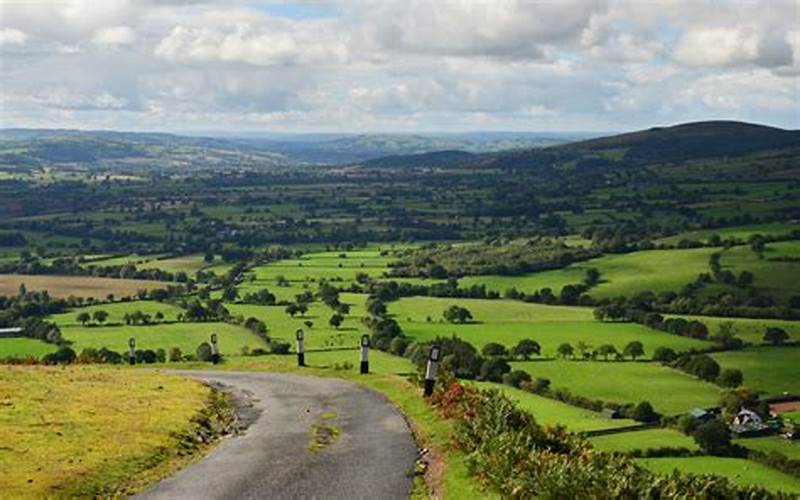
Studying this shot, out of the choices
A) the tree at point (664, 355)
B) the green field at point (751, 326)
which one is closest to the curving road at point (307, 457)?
the tree at point (664, 355)

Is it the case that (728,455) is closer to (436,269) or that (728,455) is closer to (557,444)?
(557,444)

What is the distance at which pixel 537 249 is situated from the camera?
529ft

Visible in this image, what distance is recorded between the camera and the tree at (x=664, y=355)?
258ft

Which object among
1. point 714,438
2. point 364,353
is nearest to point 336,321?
point 714,438

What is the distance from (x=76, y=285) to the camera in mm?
131750

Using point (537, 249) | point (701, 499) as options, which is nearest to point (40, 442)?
point (701, 499)

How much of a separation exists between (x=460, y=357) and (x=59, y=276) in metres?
98.0

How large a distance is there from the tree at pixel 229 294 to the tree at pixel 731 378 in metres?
63.3

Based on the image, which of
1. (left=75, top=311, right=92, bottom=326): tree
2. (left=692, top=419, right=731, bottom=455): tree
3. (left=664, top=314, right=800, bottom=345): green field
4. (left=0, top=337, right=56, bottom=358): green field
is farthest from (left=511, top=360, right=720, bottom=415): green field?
(left=75, top=311, right=92, bottom=326): tree

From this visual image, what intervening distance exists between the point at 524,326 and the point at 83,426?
77825 mm

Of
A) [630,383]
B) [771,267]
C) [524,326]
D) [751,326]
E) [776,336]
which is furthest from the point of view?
[771,267]

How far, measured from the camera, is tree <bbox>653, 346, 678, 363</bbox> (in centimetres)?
7872

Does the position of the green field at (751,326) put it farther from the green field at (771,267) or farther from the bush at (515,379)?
the bush at (515,379)

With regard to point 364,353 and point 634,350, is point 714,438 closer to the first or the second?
point 364,353
